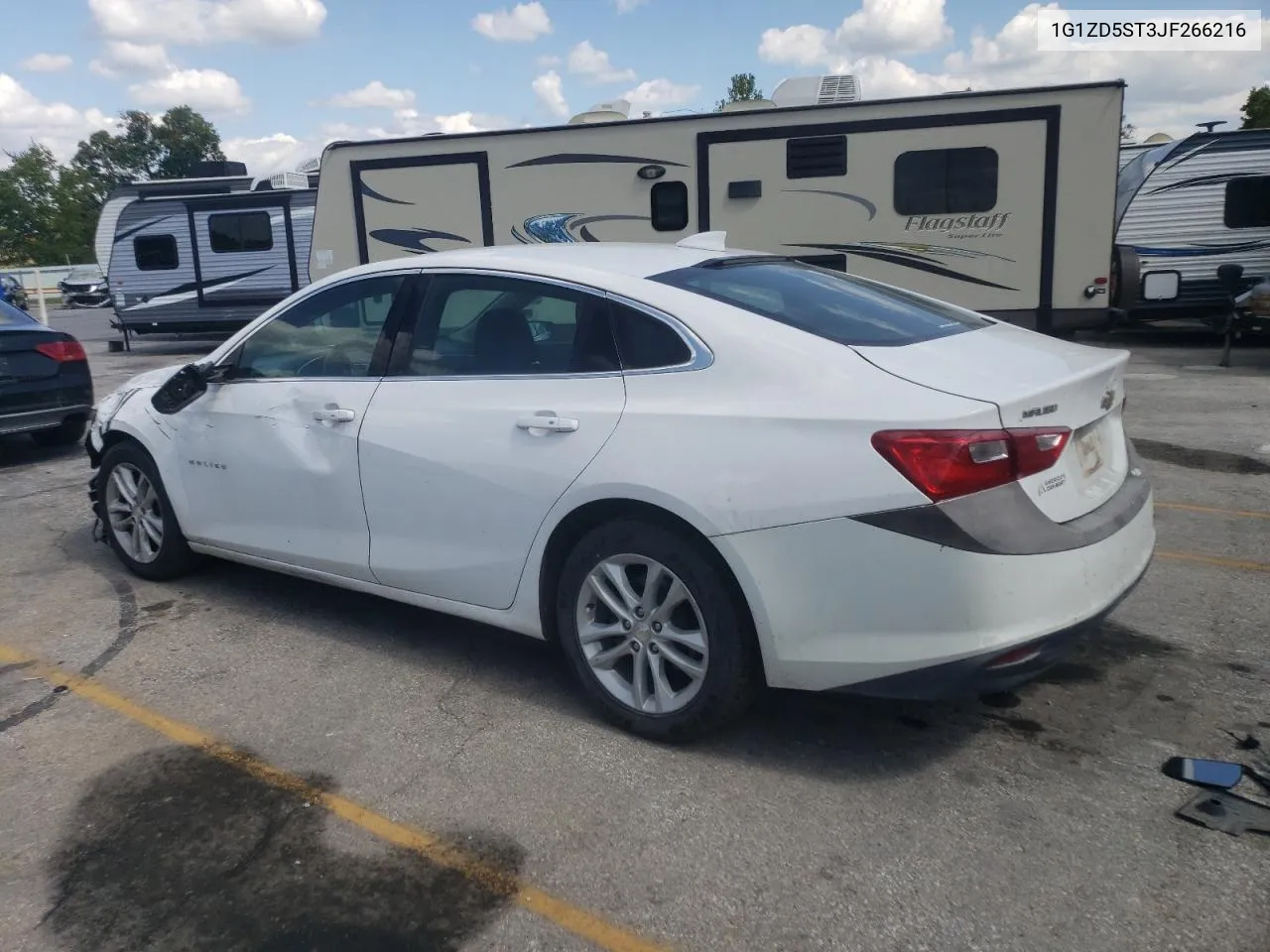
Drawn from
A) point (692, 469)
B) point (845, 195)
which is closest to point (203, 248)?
point (845, 195)

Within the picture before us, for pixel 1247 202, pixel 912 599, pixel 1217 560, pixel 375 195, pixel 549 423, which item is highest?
pixel 375 195

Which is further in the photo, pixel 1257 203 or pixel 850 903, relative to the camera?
pixel 1257 203

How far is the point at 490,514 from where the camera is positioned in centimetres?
377

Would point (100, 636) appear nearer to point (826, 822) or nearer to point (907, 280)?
point (826, 822)

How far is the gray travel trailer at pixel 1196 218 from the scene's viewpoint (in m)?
14.9

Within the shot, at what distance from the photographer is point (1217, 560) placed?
523 centimetres

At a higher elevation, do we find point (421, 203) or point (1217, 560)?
point (421, 203)

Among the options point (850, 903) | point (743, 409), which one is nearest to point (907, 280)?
point (743, 409)

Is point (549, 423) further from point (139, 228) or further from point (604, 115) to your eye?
point (139, 228)

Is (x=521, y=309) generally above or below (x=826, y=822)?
above

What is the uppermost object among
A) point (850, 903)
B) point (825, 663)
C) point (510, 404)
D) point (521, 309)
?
point (521, 309)

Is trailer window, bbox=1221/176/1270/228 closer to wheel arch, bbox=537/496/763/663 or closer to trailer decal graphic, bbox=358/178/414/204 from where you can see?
trailer decal graphic, bbox=358/178/414/204

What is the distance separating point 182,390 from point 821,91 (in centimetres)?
814

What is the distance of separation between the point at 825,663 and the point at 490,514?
4.32 ft
